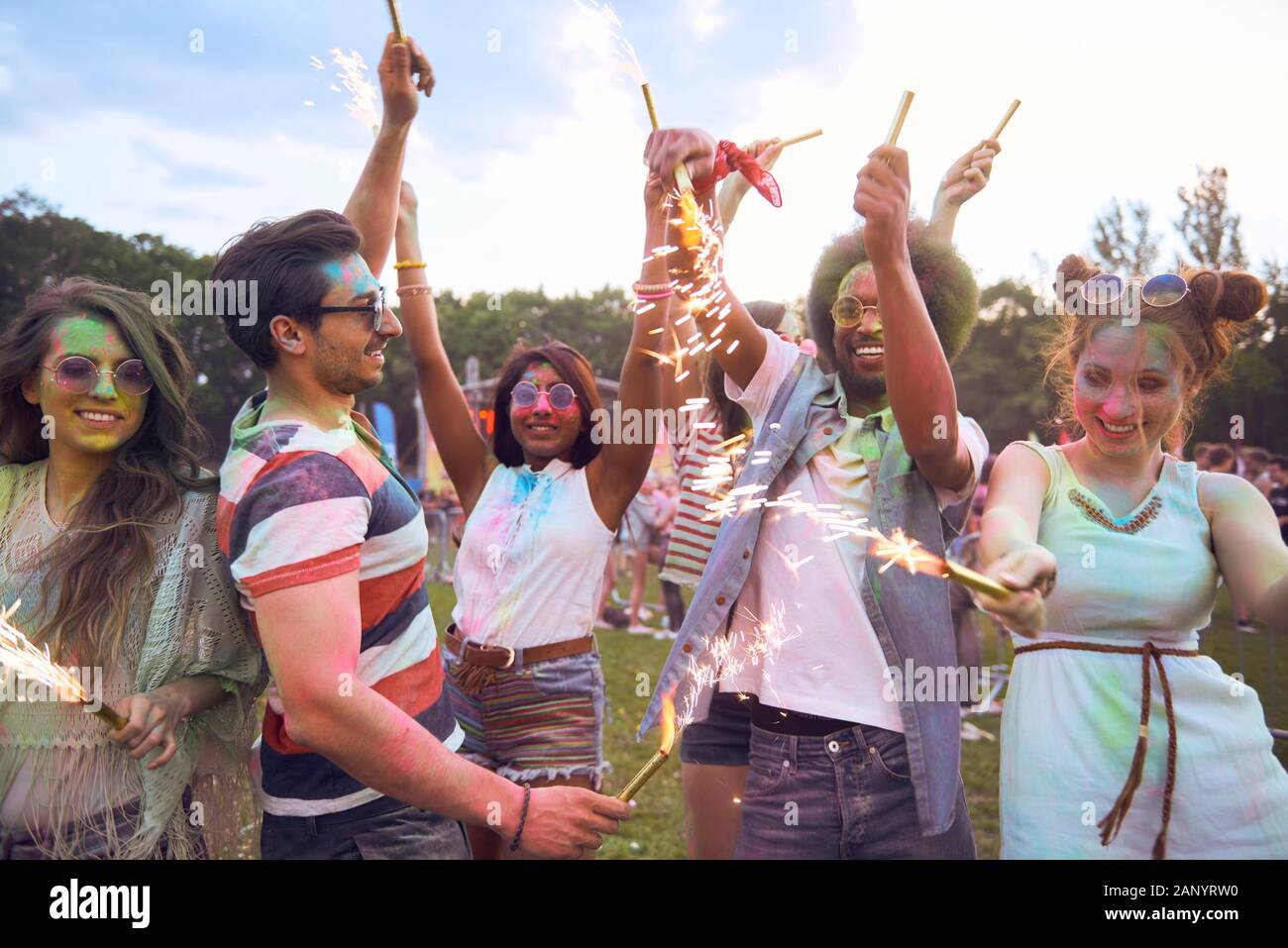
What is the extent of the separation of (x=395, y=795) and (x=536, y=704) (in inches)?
38.7

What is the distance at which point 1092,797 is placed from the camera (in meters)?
1.96

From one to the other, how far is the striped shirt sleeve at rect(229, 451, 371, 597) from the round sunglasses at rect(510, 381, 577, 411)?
1.24 m

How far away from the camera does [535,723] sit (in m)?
2.71

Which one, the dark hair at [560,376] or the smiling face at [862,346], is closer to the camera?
the smiling face at [862,346]

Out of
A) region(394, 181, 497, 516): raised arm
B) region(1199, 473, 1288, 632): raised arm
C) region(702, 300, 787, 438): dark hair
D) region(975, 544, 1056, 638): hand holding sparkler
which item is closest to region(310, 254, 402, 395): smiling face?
region(394, 181, 497, 516): raised arm

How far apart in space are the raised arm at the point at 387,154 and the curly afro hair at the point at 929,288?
1.20m

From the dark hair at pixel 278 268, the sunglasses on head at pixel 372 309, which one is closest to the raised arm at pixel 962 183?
the sunglasses on head at pixel 372 309

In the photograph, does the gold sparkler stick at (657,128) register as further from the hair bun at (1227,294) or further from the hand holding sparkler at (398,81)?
the hair bun at (1227,294)

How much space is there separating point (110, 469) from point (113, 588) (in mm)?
319

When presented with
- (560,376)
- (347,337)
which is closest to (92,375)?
(347,337)

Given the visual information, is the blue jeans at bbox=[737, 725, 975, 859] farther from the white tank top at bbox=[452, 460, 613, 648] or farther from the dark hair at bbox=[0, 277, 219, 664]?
the dark hair at bbox=[0, 277, 219, 664]

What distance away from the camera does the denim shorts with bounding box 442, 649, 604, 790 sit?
269 centimetres

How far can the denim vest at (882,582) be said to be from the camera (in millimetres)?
2031

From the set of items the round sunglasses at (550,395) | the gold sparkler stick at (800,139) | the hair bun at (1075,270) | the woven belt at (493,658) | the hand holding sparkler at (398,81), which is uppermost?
the hand holding sparkler at (398,81)
